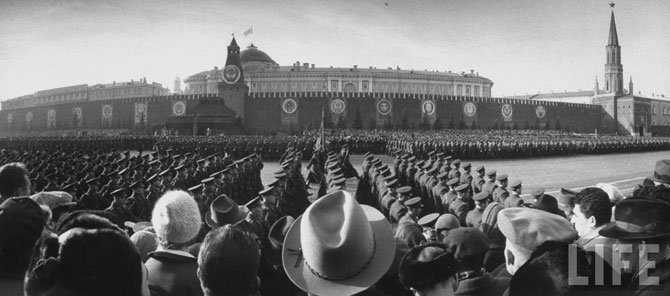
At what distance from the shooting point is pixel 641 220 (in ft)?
6.63

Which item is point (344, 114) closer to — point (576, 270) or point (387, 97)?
point (387, 97)

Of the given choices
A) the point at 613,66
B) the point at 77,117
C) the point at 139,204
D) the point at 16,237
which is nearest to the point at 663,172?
the point at 16,237

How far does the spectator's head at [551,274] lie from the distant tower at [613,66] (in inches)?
3231

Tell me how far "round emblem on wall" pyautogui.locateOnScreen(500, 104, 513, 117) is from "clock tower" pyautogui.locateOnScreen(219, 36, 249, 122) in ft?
88.6

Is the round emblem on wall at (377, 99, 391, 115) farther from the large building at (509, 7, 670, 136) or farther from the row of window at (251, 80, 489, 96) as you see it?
the large building at (509, 7, 670, 136)

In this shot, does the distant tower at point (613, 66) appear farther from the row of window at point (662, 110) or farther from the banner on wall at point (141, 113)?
the banner on wall at point (141, 113)

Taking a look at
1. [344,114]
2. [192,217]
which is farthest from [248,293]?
[344,114]

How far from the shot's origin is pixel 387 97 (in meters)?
47.7

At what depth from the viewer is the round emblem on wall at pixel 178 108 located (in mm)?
47125

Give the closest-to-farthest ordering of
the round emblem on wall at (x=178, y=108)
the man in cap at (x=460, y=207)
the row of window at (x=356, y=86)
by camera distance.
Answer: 1. the man in cap at (x=460, y=207)
2. the round emblem on wall at (x=178, y=108)
3. the row of window at (x=356, y=86)

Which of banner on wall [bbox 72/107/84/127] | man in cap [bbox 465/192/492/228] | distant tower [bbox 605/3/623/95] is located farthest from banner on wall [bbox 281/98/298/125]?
distant tower [bbox 605/3/623/95]

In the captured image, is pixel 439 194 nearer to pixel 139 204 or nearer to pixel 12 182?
pixel 139 204

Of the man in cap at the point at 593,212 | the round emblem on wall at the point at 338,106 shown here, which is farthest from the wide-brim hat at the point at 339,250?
the round emblem on wall at the point at 338,106

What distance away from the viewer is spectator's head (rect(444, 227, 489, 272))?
230 centimetres
